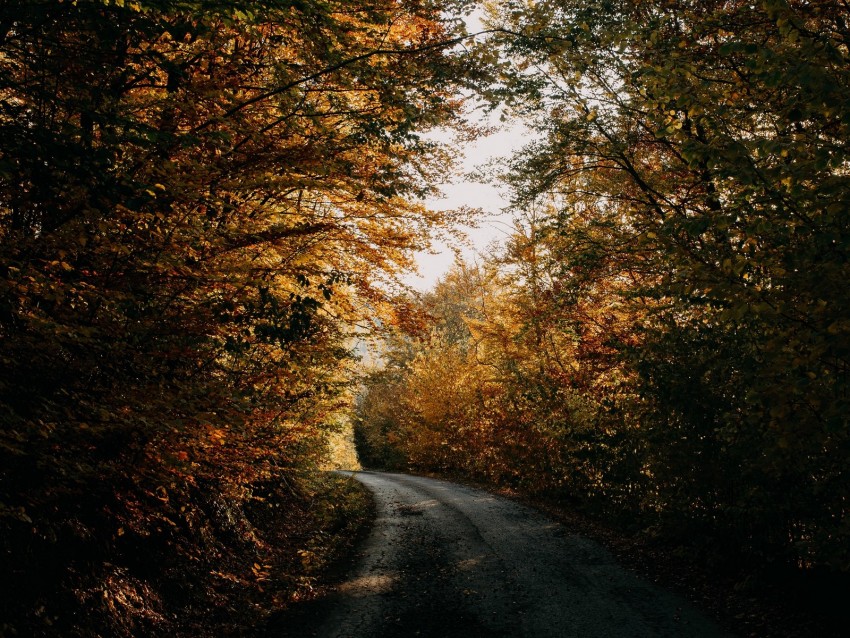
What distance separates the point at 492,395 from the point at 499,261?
689 centimetres

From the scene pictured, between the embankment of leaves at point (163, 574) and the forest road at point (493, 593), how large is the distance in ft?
2.98

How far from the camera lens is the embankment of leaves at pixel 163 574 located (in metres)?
4.52

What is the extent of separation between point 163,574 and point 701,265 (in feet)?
23.1

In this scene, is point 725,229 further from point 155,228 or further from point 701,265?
point 155,228

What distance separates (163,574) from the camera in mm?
6430

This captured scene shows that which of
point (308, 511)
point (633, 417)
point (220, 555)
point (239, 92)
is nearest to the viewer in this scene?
point (239, 92)

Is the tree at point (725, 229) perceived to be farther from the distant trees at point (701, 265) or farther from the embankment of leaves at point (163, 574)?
the embankment of leaves at point (163, 574)

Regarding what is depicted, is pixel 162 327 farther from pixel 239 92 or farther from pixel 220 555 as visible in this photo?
pixel 220 555

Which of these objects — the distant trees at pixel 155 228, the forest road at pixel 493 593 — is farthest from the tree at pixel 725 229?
the distant trees at pixel 155 228

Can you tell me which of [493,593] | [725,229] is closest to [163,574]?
[493,593]

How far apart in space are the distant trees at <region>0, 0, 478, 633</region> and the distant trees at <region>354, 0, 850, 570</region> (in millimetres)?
2379

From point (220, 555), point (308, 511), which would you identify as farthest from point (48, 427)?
point (308, 511)

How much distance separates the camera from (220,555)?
8.05 m

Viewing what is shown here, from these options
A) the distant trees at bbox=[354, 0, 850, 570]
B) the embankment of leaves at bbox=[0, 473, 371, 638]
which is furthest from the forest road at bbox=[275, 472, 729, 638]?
the distant trees at bbox=[354, 0, 850, 570]
